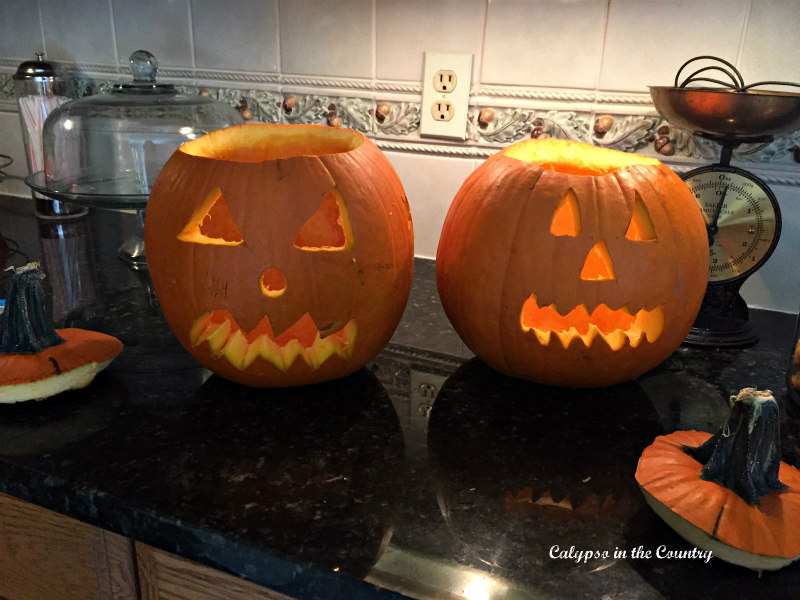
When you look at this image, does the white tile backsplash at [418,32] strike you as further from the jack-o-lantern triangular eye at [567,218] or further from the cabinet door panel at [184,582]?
the cabinet door panel at [184,582]

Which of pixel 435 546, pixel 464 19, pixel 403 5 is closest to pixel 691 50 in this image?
pixel 464 19

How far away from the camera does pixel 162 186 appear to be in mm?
662

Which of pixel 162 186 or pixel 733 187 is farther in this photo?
pixel 733 187

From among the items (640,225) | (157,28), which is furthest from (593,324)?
(157,28)

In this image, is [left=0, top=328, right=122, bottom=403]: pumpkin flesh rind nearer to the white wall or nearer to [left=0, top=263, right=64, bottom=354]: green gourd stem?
[left=0, top=263, right=64, bottom=354]: green gourd stem

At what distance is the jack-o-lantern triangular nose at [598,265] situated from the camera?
641 mm

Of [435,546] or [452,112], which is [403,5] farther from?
[435,546]

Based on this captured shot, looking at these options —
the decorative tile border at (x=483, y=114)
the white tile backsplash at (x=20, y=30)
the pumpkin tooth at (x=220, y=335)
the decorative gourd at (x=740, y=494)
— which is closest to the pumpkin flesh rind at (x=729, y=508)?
the decorative gourd at (x=740, y=494)

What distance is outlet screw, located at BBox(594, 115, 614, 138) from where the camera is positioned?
962 millimetres

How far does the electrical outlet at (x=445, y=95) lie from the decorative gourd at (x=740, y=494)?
68cm

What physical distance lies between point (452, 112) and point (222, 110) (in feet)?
1.24

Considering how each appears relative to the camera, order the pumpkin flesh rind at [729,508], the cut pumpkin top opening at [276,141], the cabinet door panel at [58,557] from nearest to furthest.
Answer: the pumpkin flesh rind at [729,508]
the cabinet door panel at [58,557]
the cut pumpkin top opening at [276,141]

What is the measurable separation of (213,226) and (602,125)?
61cm

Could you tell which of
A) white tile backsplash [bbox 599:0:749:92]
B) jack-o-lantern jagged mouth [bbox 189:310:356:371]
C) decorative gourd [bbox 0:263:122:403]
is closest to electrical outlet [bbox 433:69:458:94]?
white tile backsplash [bbox 599:0:749:92]
